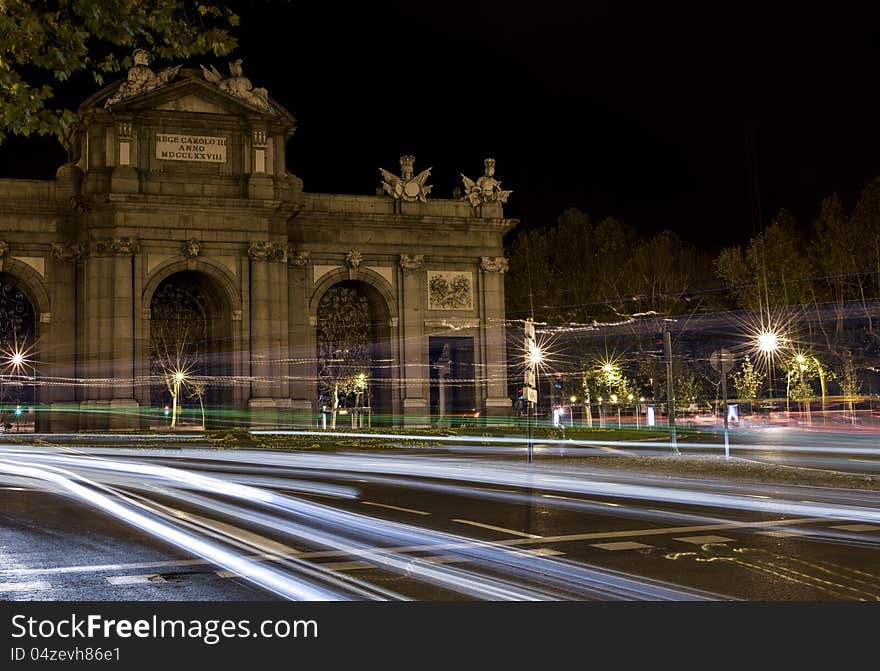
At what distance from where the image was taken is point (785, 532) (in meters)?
13.1

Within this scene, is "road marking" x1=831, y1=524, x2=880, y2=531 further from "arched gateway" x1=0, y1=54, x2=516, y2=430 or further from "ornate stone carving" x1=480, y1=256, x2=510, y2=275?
"ornate stone carving" x1=480, y1=256, x2=510, y2=275

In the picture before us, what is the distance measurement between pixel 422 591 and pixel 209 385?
41391 millimetres

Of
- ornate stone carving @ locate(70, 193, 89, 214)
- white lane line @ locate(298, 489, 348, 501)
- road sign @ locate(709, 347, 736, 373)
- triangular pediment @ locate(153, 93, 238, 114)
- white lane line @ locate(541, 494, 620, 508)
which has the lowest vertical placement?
white lane line @ locate(541, 494, 620, 508)

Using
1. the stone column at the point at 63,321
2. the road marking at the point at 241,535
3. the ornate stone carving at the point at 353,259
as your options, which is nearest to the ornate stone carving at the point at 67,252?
the stone column at the point at 63,321

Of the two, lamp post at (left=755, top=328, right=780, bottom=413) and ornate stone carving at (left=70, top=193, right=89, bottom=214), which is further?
lamp post at (left=755, top=328, right=780, bottom=413)

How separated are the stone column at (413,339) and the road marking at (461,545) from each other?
3784cm

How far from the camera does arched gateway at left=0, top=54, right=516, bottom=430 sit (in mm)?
46688

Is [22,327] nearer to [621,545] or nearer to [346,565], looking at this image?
[346,565]

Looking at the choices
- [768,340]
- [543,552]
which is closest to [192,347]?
[768,340]

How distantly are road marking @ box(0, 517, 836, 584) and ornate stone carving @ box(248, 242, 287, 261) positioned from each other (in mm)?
37118

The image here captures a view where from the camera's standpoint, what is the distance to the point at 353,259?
5162 centimetres

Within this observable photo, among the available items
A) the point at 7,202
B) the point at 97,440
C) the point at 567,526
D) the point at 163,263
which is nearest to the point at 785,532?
the point at 567,526

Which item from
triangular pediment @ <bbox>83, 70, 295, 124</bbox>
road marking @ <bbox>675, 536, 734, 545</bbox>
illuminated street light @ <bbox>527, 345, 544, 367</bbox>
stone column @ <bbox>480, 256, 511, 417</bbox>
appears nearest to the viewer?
road marking @ <bbox>675, 536, 734, 545</bbox>

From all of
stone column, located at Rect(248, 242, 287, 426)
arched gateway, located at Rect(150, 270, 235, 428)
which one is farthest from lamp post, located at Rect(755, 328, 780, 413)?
arched gateway, located at Rect(150, 270, 235, 428)
